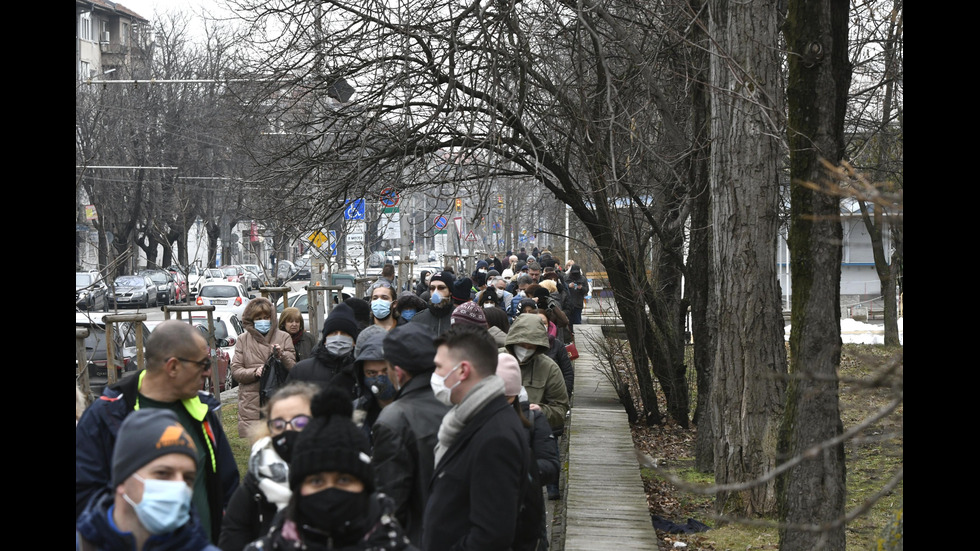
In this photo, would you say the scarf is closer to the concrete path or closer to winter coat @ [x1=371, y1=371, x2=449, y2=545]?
winter coat @ [x1=371, y1=371, x2=449, y2=545]

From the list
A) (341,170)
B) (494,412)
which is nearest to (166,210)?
(341,170)

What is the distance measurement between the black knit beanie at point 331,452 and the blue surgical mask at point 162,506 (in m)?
0.39

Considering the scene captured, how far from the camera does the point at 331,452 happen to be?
3.33m

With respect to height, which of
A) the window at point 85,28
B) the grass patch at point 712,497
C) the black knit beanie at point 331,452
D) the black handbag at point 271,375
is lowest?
the grass patch at point 712,497

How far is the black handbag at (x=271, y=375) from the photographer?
9539mm

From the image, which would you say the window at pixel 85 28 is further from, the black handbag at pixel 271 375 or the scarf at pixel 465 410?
the scarf at pixel 465 410

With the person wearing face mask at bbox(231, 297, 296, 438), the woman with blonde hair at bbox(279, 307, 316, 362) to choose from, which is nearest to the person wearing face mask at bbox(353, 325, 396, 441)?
the person wearing face mask at bbox(231, 297, 296, 438)

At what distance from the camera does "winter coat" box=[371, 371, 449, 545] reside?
478 cm

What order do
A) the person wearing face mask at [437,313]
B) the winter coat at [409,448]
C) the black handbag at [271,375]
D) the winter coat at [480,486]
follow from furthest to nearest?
the person wearing face mask at [437,313] < the black handbag at [271,375] < the winter coat at [409,448] < the winter coat at [480,486]

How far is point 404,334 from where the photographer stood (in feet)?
16.9

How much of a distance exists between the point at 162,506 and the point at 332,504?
0.60 meters

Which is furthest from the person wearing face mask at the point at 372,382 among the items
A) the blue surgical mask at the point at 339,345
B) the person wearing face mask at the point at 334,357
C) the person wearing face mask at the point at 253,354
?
the person wearing face mask at the point at 253,354
